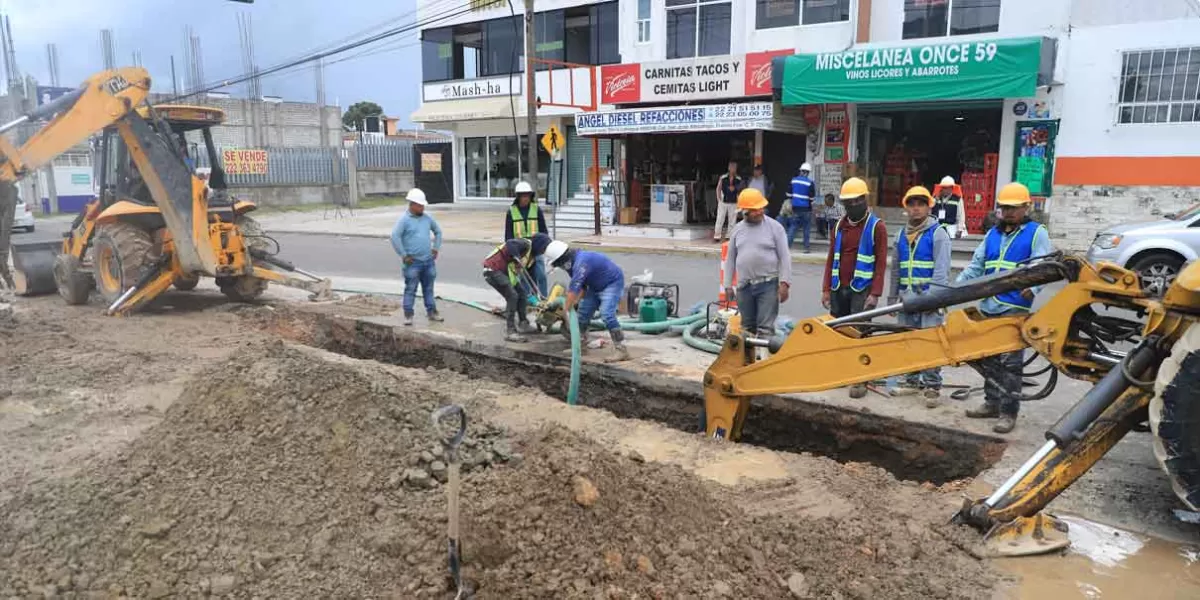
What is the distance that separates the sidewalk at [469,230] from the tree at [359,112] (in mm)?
38538

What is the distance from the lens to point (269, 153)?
31969 millimetres

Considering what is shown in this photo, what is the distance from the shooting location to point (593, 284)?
313 inches

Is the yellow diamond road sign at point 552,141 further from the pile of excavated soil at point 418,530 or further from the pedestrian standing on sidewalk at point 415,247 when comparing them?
the pile of excavated soil at point 418,530

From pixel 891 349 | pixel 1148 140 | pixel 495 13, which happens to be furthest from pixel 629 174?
pixel 891 349

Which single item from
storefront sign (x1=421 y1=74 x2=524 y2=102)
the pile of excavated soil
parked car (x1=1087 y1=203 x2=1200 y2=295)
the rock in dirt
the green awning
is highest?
storefront sign (x1=421 y1=74 x2=524 y2=102)

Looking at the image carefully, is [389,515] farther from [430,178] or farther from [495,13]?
[430,178]

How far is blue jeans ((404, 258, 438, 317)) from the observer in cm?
946

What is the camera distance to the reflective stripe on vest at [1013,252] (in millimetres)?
5742

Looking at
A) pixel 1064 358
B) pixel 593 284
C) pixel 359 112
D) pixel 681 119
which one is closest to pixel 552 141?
pixel 681 119

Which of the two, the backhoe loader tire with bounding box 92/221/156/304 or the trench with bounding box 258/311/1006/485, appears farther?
the backhoe loader tire with bounding box 92/221/156/304

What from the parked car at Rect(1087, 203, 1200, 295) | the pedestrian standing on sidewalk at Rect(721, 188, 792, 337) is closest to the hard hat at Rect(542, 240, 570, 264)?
the pedestrian standing on sidewalk at Rect(721, 188, 792, 337)

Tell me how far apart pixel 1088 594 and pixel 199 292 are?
39.9 ft

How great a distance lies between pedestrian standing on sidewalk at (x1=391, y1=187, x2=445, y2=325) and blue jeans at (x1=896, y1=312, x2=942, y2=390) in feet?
17.3

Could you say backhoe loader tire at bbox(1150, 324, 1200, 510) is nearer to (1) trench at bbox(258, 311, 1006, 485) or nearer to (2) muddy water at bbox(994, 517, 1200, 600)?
(2) muddy water at bbox(994, 517, 1200, 600)
